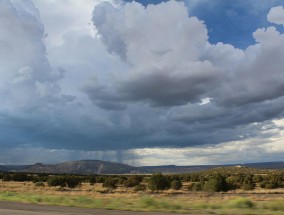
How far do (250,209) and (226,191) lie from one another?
48922 millimetres

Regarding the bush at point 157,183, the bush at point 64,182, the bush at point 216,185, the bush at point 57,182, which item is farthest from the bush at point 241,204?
the bush at point 57,182

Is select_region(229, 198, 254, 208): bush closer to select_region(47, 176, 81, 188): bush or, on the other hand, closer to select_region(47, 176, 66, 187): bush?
select_region(47, 176, 81, 188): bush

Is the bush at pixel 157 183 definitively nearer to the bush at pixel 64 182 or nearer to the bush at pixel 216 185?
the bush at pixel 216 185

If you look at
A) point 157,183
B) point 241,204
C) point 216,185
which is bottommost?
point 241,204

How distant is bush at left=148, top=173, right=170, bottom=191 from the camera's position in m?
68.9

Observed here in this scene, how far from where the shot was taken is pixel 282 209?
64.8 feet

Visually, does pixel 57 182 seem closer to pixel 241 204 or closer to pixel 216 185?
pixel 216 185

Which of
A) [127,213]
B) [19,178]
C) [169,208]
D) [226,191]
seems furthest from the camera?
[19,178]

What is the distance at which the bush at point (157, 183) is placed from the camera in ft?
226

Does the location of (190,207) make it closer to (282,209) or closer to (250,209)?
(250,209)

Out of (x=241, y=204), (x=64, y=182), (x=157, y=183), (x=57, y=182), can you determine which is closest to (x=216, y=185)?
(x=157, y=183)

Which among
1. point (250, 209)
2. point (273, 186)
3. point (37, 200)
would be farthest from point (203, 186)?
point (250, 209)

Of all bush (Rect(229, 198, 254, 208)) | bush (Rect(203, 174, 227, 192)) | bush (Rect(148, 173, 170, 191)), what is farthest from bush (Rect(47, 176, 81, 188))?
bush (Rect(229, 198, 254, 208))

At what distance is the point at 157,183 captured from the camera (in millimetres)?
69812
